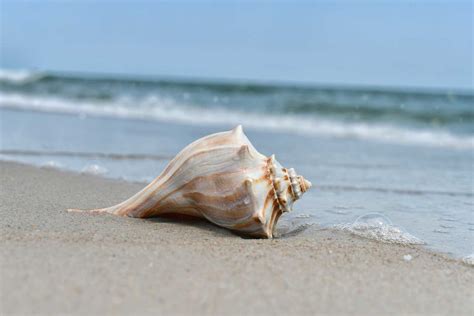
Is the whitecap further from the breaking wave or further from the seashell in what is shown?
the breaking wave

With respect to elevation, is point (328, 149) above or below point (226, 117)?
above

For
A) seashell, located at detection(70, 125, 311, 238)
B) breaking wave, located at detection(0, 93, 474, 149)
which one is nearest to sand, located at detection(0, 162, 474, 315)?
seashell, located at detection(70, 125, 311, 238)

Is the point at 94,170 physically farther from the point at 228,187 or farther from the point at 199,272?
the point at 199,272

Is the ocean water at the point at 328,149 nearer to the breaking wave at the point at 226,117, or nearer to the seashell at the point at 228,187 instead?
the breaking wave at the point at 226,117

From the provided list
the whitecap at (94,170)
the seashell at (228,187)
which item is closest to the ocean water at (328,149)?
the whitecap at (94,170)

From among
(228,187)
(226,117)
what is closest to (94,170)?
(228,187)
